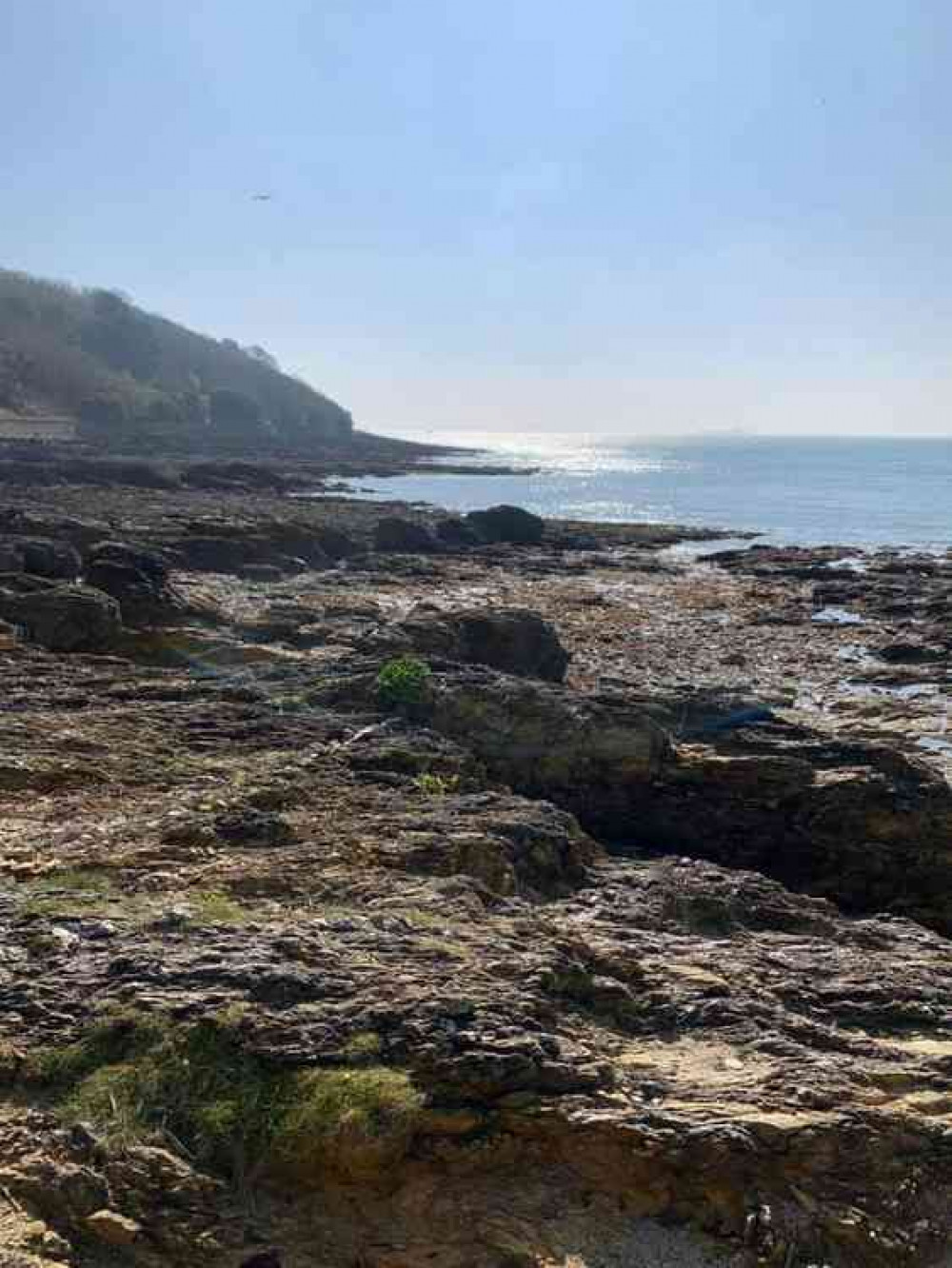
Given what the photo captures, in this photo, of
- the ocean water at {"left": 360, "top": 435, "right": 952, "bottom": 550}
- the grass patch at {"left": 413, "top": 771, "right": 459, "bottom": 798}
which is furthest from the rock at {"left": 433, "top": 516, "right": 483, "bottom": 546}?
the grass patch at {"left": 413, "top": 771, "right": 459, "bottom": 798}

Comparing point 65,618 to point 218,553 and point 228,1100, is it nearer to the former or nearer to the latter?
point 228,1100

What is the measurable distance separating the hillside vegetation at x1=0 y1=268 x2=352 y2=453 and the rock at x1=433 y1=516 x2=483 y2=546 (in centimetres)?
5898

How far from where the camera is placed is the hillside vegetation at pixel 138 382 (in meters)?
124

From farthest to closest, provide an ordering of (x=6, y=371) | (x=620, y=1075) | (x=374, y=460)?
(x=374, y=460) → (x=6, y=371) → (x=620, y=1075)

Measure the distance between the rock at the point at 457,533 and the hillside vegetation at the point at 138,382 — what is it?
2322 inches

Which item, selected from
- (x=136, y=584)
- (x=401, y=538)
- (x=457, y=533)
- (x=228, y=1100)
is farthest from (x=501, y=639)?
(x=457, y=533)

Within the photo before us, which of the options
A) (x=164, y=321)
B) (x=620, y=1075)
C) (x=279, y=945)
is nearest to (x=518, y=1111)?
(x=620, y=1075)

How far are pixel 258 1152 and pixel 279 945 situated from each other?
1.45m

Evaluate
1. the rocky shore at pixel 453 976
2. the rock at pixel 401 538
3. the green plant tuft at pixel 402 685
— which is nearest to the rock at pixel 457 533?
the rock at pixel 401 538

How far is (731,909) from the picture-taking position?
8320 millimetres

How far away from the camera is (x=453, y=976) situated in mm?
5883

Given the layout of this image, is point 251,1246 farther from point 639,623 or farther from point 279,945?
point 639,623

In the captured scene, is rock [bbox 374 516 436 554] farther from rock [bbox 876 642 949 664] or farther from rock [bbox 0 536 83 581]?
rock [bbox 0 536 83 581]

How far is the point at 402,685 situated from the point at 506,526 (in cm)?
4209
